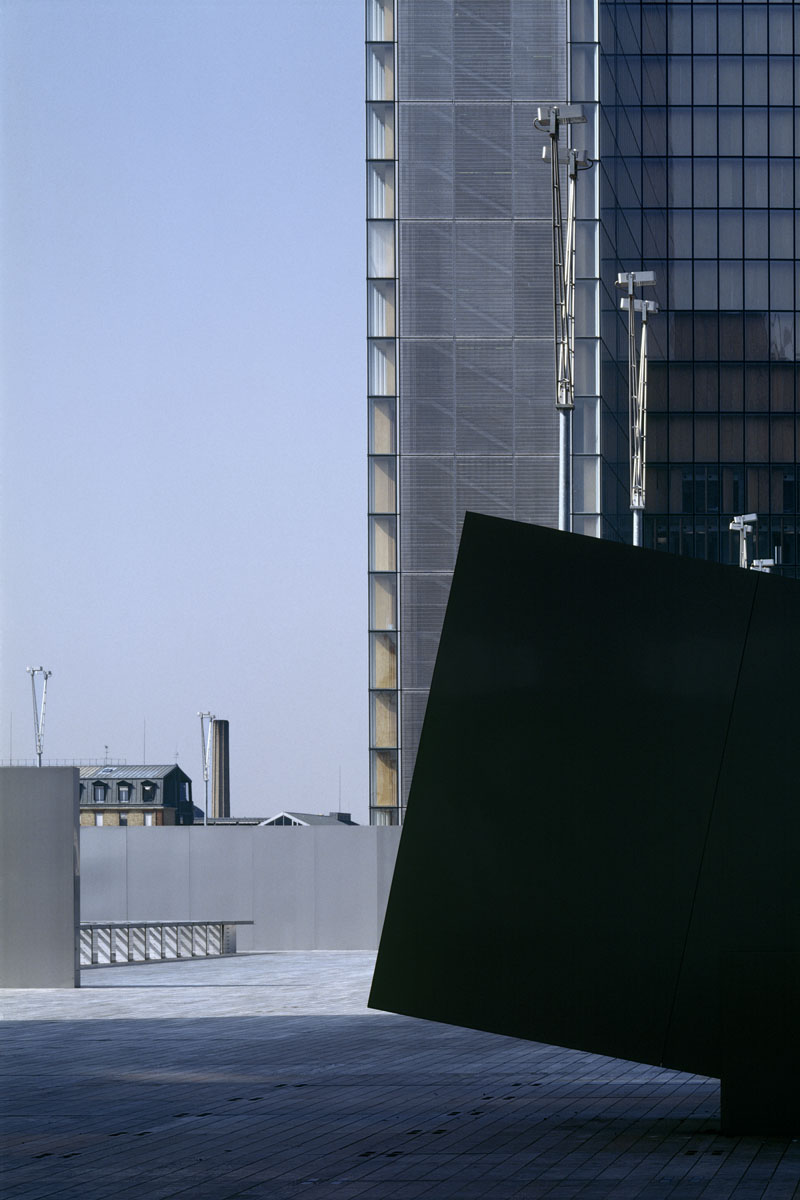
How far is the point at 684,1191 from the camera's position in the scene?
8.23 meters

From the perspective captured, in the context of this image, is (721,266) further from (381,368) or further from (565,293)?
(565,293)

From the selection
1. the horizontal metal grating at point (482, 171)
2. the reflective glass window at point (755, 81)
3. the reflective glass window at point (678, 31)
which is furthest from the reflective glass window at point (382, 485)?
the reflective glass window at point (755, 81)

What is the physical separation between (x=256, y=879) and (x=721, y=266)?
127 feet

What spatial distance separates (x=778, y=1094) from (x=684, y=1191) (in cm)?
173

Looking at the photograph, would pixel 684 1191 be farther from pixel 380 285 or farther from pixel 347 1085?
pixel 380 285

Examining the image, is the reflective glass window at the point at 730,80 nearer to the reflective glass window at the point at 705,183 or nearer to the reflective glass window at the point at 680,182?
the reflective glass window at the point at 705,183

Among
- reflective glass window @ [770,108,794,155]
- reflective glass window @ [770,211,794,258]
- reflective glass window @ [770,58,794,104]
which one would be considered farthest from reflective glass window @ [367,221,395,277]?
reflective glass window @ [770,58,794,104]

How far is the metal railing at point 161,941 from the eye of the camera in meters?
32.8

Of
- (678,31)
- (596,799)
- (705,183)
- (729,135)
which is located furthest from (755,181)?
(596,799)

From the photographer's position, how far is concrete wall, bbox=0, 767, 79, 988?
22641mm

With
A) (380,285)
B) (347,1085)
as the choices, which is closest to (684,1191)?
(347,1085)

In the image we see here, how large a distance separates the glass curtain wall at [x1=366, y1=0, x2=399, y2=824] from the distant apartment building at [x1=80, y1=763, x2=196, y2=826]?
61962 millimetres

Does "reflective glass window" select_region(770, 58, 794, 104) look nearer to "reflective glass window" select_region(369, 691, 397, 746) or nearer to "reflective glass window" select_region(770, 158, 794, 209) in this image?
"reflective glass window" select_region(770, 158, 794, 209)

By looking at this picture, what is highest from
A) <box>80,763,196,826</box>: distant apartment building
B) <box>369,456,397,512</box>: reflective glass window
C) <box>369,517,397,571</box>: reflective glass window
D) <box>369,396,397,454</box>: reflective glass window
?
<box>369,396,397,454</box>: reflective glass window
